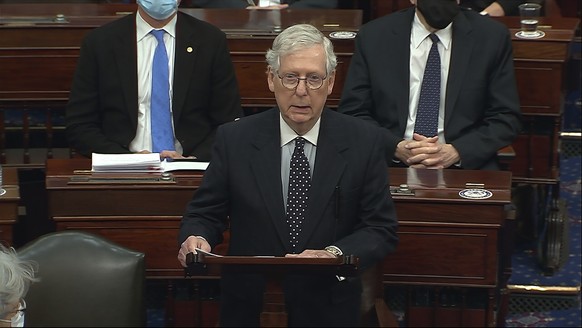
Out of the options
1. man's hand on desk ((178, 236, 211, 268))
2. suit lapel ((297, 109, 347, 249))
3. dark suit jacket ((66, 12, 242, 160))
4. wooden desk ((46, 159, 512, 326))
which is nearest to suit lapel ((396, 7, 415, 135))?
wooden desk ((46, 159, 512, 326))

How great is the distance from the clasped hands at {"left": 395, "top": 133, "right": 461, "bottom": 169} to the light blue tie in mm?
822

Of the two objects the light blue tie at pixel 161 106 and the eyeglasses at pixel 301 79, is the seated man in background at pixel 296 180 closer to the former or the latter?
the eyeglasses at pixel 301 79

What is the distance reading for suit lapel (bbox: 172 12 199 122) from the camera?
4.77 m

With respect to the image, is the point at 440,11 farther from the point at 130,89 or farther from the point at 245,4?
the point at 245,4

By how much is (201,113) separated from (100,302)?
1.24 metres

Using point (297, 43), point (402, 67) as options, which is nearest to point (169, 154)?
point (402, 67)

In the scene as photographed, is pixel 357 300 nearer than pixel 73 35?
Yes

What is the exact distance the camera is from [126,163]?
4.37 m

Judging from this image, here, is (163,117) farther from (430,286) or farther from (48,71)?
(430,286)

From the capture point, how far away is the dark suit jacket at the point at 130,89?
4766 millimetres

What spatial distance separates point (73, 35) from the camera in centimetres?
526

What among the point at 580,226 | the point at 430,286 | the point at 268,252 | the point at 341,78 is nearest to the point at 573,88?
the point at 580,226

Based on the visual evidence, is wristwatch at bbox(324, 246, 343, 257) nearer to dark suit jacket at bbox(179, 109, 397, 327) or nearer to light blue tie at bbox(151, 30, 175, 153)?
dark suit jacket at bbox(179, 109, 397, 327)

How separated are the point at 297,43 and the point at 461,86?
132cm
